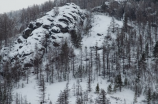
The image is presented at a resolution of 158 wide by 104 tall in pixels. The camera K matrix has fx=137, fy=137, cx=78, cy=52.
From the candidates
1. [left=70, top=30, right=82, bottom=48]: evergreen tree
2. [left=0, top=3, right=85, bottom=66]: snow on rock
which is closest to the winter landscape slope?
[left=0, top=3, right=85, bottom=66]: snow on rock

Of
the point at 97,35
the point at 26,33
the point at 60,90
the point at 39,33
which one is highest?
the point at 26,33

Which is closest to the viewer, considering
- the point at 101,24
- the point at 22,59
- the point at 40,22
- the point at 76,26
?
the point at 22,59

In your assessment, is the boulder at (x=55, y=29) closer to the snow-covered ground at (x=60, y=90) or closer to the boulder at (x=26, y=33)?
the boulder at (x=26, y=33)

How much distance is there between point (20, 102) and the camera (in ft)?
119

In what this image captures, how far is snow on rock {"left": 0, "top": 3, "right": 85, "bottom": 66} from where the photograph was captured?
5728 centimetres

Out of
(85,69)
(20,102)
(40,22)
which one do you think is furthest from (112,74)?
(40,22)

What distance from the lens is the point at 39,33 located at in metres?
66.3

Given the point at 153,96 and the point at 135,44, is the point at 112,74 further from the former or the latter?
the point at 135,44

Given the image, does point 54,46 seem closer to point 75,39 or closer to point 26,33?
point 75,39

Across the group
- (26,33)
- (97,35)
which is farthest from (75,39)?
(26,33)

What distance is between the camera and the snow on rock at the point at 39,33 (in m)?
57.3

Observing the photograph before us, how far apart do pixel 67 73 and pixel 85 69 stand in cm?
694

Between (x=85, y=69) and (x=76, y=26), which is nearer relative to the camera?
(x=85, y=69)

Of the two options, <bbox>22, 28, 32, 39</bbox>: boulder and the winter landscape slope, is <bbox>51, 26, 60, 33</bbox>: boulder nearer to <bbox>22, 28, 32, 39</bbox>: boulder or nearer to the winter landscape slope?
the winter landscape slope
